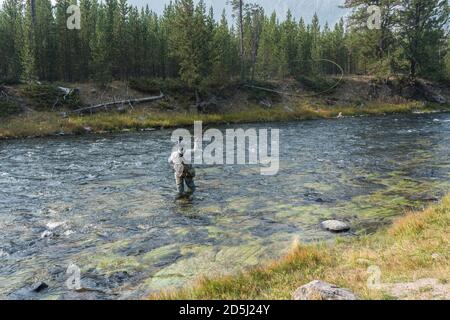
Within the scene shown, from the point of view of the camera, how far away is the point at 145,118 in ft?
145

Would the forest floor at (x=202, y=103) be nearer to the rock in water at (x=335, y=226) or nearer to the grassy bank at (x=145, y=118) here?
the grassy bank at (x=145, y=118)

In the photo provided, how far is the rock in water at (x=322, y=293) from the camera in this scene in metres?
6.91

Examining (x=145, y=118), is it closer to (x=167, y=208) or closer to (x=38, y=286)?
(x=167, y=208)

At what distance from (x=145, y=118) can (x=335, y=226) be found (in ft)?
112

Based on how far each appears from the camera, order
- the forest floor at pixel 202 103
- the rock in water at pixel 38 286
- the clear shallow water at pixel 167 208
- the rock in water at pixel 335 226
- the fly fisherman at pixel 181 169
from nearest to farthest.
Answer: the rock in water at pixel 38 286 → the clear shallow water at pixel 167 208 → the rock in water at pixel 335 226 → the fly fisherman at pixel 181 169 → the forest floor at pixel 202 103

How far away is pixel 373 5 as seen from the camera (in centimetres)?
6756

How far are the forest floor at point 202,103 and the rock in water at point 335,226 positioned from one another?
3078 centimetres

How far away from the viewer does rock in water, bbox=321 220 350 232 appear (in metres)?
12.8

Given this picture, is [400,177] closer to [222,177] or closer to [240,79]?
Result: [222,177]

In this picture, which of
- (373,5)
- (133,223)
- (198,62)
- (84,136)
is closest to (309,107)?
(198,62)

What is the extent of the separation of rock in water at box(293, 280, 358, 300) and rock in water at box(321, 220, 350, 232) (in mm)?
5540

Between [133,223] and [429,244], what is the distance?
343 inches

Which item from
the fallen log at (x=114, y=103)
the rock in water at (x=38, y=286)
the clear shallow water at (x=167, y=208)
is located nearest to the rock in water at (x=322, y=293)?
the clear shallow water at (x=167, y=208)

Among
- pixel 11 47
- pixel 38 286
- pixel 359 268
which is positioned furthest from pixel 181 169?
pixel 11 47
